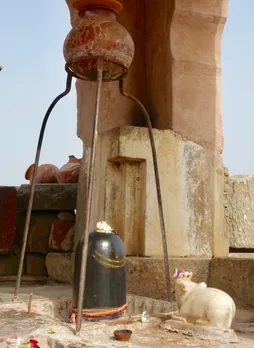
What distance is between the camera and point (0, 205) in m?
5.00

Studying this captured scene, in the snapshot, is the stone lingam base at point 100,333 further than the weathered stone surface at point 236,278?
Answer: No

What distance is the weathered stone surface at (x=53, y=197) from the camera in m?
4.97

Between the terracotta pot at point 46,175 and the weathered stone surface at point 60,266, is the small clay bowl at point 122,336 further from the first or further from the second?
the terracotta pot at point 46,175

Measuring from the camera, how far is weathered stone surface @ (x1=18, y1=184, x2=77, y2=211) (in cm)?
497

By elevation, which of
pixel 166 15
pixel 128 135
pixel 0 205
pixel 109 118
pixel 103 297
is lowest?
pixel 103 297

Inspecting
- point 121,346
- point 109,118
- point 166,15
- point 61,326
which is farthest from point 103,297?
point 166,15

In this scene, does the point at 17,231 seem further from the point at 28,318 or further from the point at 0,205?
the point at 28,318

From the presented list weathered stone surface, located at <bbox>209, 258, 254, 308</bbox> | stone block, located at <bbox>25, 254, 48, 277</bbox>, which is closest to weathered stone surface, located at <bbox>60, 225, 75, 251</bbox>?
stone block, located at <bbox>25, 254, 48, 277</bbox>

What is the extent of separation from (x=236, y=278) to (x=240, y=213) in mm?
919

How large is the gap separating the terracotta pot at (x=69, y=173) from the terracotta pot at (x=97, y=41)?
2.21 m

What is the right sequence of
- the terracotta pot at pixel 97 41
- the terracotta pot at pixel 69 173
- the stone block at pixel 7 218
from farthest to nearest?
1. the terracotta pot at pixel 69 173
2. the stone block at pixel 7 218
3. the terracotta pot at pixel 97 41

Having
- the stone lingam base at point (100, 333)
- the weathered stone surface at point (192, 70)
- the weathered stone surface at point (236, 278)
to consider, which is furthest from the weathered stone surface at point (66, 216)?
the stone lingam base at point (100, 333)

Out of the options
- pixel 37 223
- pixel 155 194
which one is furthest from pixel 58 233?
pixel 155 194

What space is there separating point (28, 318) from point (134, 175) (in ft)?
5.29
